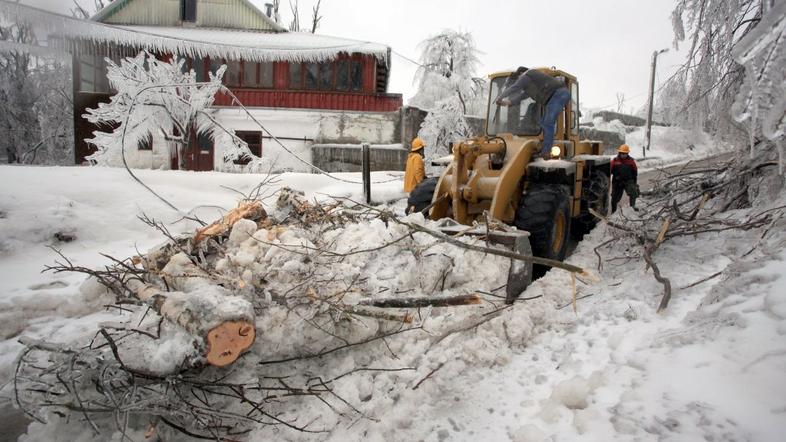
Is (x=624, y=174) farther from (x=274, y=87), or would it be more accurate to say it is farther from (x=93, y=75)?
(x=93, y=75)

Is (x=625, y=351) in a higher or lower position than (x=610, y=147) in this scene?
lower

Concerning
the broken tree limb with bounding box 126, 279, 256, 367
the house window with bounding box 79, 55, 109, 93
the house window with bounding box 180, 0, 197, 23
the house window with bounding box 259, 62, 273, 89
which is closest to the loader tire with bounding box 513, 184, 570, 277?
the broken tree limb with bounding box 126, 279, 256, 367

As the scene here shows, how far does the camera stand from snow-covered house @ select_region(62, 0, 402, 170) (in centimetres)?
1814

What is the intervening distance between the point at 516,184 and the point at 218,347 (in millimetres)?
4033

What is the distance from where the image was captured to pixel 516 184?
5516 mm

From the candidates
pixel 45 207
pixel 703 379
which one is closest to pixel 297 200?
pixel 45 207

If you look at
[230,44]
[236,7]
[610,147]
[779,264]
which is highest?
[236,7]

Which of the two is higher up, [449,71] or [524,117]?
[449,71]

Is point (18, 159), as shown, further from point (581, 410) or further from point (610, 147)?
point (610, 147)

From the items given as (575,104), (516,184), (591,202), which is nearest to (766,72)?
(516,184)

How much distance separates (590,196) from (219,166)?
15.1 metres

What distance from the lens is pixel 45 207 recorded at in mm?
6277

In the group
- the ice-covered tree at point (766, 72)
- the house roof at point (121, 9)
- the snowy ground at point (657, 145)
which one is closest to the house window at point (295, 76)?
the house roof at point (121, 9)

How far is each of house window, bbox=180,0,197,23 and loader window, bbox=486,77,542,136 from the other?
19797mm
